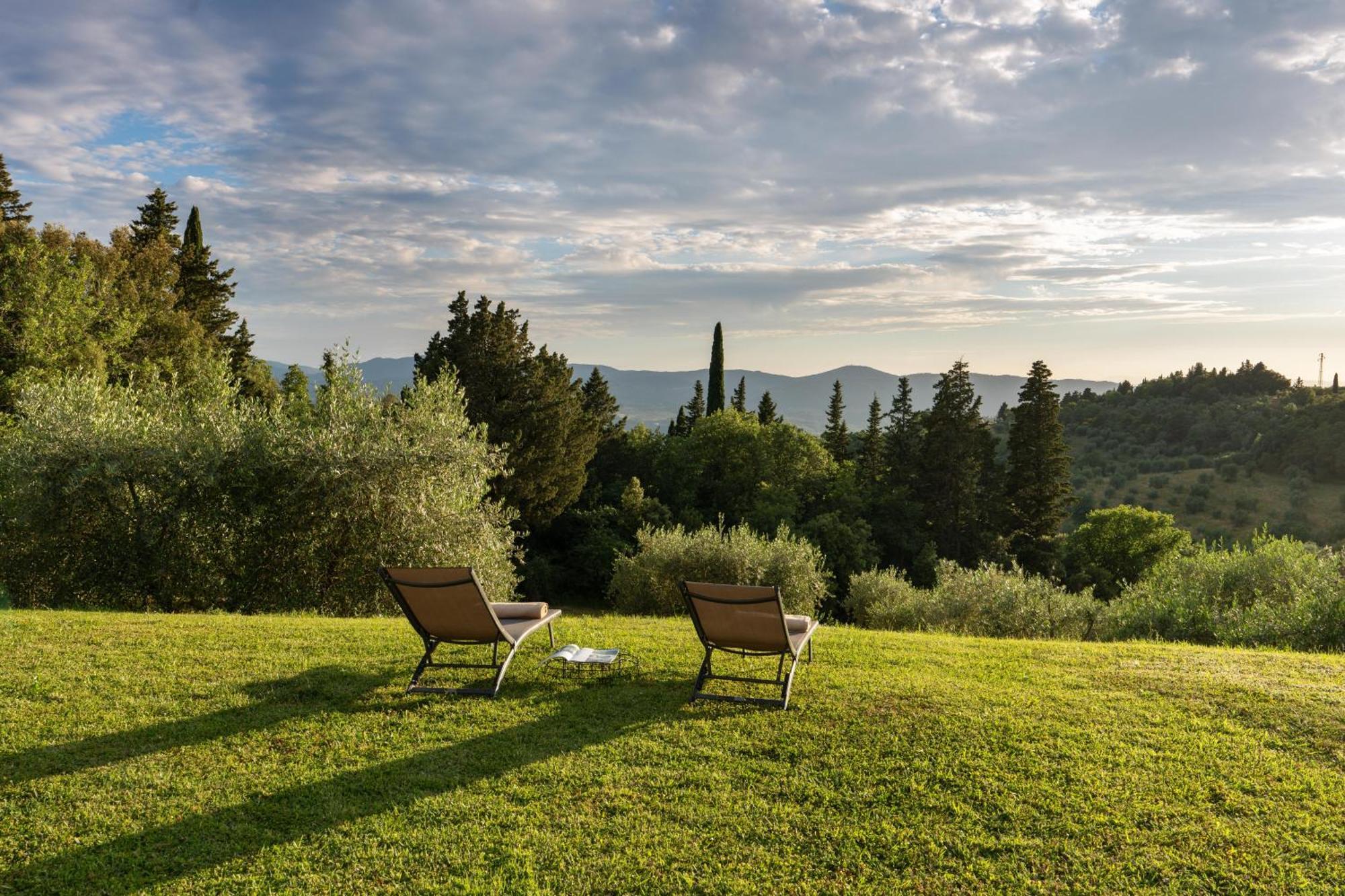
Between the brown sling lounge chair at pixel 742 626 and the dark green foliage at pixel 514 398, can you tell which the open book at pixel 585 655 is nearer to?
the brown sling lounge chair at pixel 742 626

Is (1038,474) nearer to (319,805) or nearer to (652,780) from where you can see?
(652,780)

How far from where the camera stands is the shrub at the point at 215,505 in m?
12.7

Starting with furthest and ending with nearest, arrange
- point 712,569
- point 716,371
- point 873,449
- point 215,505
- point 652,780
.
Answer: point 716,371, point 873,449, point 712,569, point 215,505, point 652,780

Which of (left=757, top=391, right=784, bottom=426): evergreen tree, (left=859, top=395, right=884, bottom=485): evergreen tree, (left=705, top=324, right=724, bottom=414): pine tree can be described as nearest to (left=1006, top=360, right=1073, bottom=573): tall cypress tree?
(left=859, top=395, right=884, bottom=485): evergreen tree

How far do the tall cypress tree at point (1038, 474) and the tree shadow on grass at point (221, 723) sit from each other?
122 feet

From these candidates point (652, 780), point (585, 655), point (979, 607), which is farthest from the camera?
point (979, 607)

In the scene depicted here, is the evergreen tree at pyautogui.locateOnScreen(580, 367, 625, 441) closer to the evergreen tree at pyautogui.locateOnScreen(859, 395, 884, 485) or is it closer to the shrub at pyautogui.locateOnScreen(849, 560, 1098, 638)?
the evergreen tree at pyautogui.locateOnScreen(859, 395, 884, 485)

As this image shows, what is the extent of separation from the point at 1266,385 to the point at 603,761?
79589mm

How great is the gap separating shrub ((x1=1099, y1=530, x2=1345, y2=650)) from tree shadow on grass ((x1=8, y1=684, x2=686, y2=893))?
9896 millimetres

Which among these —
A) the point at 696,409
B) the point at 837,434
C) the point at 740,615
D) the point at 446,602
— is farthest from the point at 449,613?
the point at 696,409

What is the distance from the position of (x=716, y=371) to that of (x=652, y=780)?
50.7 meters

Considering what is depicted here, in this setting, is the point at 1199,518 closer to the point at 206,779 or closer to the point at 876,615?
the point at 876,615

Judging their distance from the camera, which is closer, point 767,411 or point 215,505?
point 215,505

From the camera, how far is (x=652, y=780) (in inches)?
188
